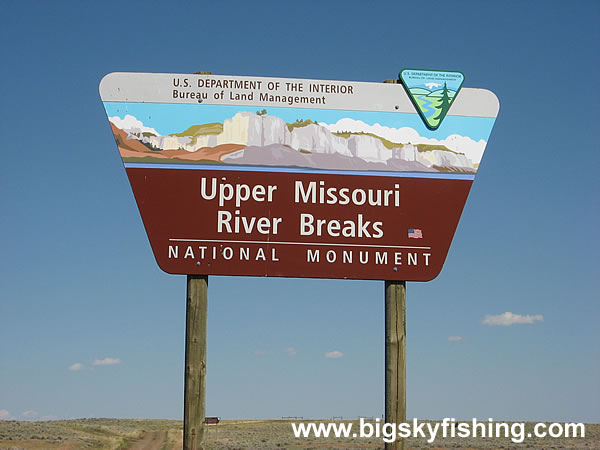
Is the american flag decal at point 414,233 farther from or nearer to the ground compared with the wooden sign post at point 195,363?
farther from the ground

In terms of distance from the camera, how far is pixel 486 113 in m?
7.68

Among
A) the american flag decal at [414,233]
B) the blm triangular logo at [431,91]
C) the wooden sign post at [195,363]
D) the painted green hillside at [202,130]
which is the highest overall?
the blm triangular logo at [431,91]

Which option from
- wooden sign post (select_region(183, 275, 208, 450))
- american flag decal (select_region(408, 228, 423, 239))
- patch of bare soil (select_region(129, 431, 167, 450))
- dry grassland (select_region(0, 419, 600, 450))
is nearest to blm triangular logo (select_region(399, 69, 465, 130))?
american flag decal (select_region(408, 228, 423, 239))

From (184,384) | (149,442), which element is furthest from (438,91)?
(149,442)

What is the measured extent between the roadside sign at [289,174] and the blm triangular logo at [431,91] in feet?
0.22

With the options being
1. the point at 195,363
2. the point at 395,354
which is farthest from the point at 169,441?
the point at 395,354

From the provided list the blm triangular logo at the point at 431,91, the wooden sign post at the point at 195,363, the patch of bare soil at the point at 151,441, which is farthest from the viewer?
the patch of bare soil at the point at 151,441

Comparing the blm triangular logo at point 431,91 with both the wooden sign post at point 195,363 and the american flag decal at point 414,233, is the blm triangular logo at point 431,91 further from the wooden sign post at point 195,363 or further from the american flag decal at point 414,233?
the wooden sign post at point 195,363

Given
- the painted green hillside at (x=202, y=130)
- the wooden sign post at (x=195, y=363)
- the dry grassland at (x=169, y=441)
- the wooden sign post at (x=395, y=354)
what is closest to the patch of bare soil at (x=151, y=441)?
the dry grassland at (x=169, y=441)

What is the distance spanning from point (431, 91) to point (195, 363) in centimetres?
371

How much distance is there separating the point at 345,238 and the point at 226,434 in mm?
43746

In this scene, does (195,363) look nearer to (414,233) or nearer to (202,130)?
(202,130)

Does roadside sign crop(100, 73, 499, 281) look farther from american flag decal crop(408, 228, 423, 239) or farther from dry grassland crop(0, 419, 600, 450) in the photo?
dry grassland crop(0, 419, 600, 450)

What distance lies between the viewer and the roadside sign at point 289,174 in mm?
7227
